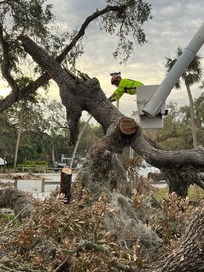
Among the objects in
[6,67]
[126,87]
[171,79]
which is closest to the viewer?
[171,79]

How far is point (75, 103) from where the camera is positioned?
735cm

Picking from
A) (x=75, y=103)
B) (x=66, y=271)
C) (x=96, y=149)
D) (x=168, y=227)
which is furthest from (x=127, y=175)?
(x=66, y=271)

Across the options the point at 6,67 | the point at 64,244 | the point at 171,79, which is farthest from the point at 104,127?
the point at 6,67

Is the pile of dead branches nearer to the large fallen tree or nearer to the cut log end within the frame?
the large fallen tree

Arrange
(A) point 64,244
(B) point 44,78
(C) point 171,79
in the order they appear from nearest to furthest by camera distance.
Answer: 1. (A) point 64,244
2. (C) point 171,79
3. (B) point 44,78

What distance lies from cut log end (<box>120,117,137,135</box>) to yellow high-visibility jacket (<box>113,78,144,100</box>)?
5.84 ft

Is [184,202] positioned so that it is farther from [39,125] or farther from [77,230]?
[39,125]

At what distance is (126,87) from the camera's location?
322 inches

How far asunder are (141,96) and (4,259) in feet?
16.3

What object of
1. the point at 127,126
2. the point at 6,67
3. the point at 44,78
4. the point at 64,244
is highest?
the point at 6,67

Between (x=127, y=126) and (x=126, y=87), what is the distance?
2.00 metres

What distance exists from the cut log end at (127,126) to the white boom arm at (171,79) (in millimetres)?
1035

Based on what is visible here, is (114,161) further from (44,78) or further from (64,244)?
(44,78)

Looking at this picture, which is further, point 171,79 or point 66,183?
point 171,79
